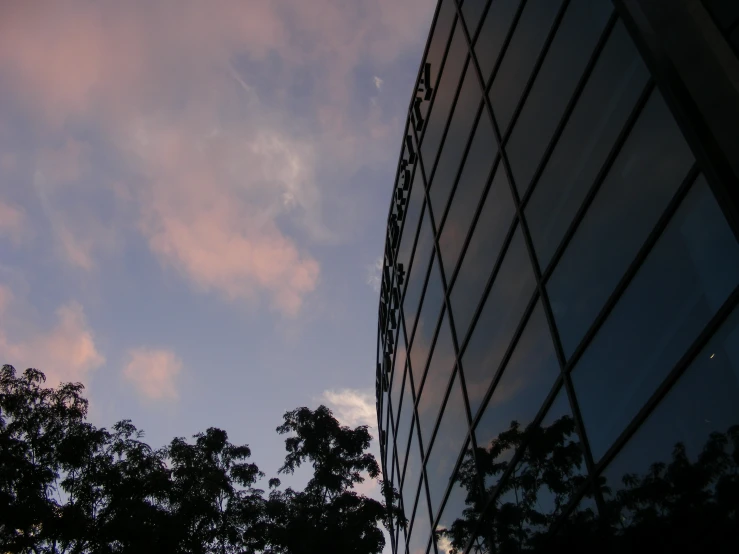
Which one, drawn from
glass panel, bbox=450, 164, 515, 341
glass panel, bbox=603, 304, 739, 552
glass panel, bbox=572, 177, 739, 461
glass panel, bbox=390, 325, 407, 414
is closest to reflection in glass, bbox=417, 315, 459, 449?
glass panel, bbox=450, 164, 515, 341

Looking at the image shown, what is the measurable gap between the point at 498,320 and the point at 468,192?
2943 mm

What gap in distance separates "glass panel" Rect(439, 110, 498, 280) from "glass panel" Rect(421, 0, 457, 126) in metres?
3.23

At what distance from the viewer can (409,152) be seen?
663 inches

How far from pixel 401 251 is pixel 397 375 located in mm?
3903

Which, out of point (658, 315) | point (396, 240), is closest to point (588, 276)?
point (658, 315)

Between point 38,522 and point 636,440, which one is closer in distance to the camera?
point 636,440

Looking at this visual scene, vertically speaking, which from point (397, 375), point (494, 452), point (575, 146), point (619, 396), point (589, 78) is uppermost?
point (397, 375)

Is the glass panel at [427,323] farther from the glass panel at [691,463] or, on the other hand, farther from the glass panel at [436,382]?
the glass panel at [691,463]

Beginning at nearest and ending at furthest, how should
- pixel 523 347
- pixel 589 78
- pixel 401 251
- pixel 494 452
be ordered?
pixel 589 78 < pixel 523 347 < pixel 494 452 < pixel 401 251

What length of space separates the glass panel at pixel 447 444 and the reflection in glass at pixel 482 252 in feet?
4.65

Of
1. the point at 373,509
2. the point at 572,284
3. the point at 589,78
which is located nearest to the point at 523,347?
the point at 572,284

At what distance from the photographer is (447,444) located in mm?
13586

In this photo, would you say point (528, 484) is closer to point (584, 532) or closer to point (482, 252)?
point (584, 532)

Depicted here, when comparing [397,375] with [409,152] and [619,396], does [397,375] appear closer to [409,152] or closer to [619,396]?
[409,152]
